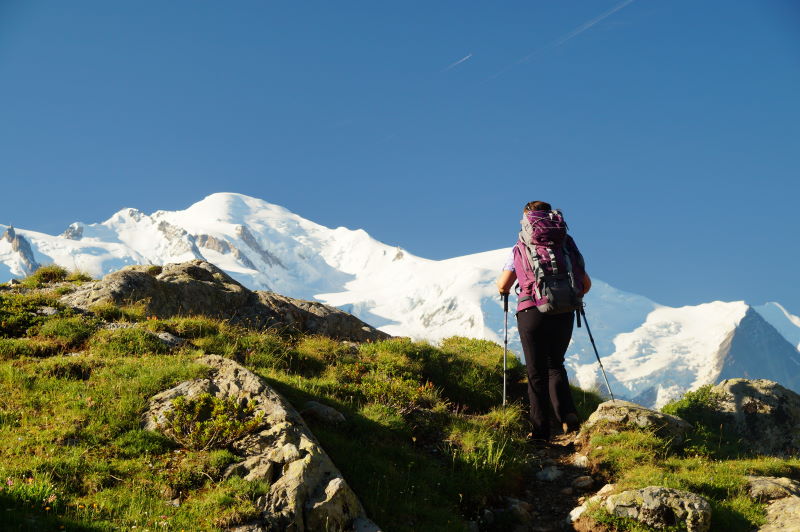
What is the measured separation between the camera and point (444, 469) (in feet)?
28.1

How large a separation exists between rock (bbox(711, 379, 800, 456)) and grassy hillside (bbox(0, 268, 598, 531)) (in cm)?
447

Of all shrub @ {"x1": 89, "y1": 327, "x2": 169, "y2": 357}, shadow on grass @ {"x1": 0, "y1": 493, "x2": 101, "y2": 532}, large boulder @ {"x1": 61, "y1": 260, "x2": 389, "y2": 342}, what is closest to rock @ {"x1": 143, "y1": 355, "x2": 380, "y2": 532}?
shadow on grass @ {"x1": 0, "y1": 493, "x2": 101, "y2": 532}

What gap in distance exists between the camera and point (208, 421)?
7.13 metres

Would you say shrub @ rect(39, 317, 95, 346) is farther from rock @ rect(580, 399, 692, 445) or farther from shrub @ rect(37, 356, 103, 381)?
rock @ rect(580, 399, 692, 445)

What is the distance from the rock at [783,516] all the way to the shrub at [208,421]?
6472 millimetres

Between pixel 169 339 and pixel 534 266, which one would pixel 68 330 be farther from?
pixel 534 266

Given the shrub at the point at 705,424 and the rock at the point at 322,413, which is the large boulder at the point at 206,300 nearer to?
the rock at the point at 322,413

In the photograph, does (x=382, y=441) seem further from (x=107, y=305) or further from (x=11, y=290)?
(x=11, y=290)

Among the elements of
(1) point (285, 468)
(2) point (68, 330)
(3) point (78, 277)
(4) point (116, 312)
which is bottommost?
(1) point (285, 468)

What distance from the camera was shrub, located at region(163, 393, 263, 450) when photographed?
6.98 metres

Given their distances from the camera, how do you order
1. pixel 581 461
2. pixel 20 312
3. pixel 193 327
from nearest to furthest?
1. pixel 581 461
2. pixel 20 312
3. pixel 193 327

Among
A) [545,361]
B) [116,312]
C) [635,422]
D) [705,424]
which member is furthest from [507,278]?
[116,312]

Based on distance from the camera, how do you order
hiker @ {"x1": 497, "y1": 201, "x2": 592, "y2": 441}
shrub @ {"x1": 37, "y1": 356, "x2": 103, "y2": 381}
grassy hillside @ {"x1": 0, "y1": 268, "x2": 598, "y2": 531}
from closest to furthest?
grassy hillside @ {"x1": 0, "y1": 268, "x2": 598, "y2": 531}, shrub @ {"x1": 37, "y1": 356, "x2": 103, "y2": 381}, hiker @ {"x1": 497, "y1": 201, "x2": 592, "y2": 441}

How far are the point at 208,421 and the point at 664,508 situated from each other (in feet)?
18.9
